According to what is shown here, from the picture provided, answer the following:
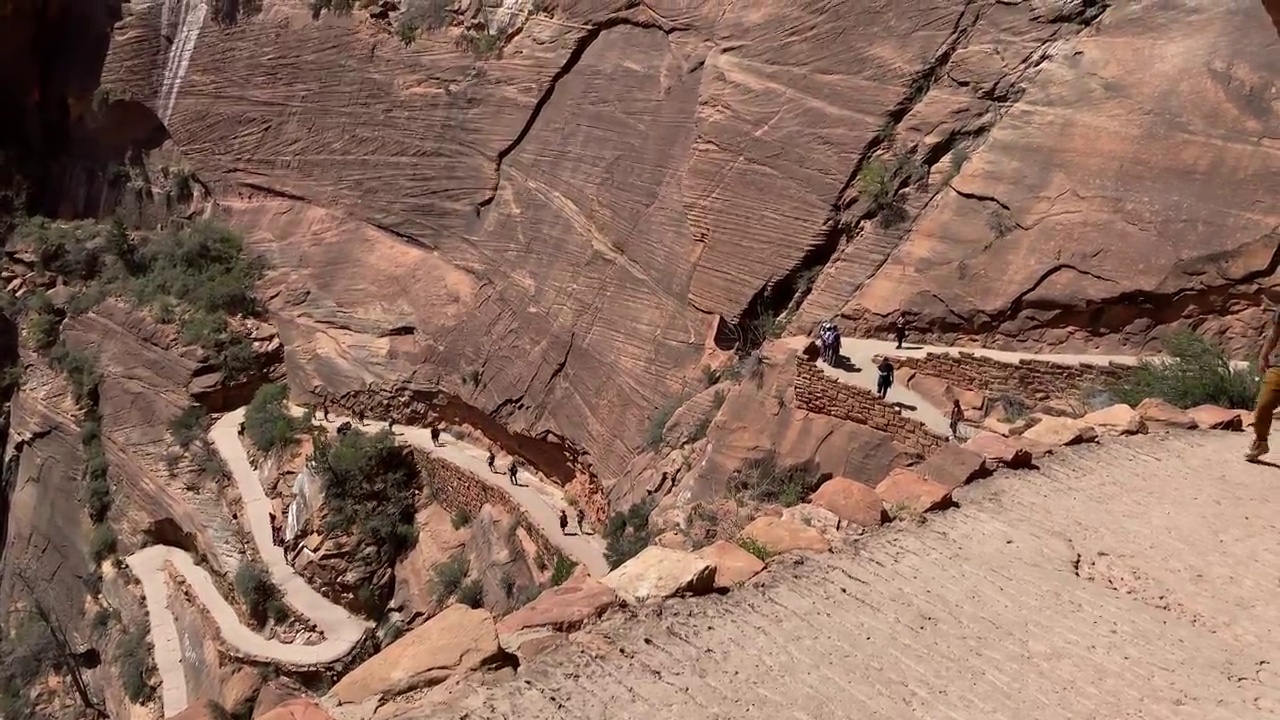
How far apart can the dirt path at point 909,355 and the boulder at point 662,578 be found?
615 cm

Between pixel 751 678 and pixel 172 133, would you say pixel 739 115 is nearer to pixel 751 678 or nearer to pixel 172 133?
pixel 751 678

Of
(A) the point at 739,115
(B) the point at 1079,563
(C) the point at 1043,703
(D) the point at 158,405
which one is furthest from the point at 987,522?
(D) the point at 158,405

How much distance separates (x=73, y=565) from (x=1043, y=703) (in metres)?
22.3

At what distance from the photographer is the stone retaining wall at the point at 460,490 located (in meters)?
15.4

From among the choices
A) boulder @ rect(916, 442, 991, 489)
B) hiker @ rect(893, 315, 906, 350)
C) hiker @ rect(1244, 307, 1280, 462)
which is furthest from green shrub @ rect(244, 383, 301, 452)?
hiker @ rect(1244, 307, 1280, 462)

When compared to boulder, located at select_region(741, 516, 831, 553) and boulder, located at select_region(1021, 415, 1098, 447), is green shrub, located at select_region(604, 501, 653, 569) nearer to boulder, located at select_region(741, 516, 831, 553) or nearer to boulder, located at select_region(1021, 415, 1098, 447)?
boulder, located at select_region(1021, 415, 1098, 447)

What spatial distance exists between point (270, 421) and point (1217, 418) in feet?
56.7

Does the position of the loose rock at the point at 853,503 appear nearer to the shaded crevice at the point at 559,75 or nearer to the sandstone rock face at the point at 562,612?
the sandstone rock face at the point at 562,612

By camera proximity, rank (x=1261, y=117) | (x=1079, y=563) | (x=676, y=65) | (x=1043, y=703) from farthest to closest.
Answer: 1. (x=676, y=65)
2. (x=1261, y=117)
3. (x=1079, y=563)
4. (x=1043, y=703)

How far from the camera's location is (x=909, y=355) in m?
12.5

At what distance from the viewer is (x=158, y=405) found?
19719 millimetres

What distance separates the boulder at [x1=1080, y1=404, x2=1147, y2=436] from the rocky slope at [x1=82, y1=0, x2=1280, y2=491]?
13.5 ft

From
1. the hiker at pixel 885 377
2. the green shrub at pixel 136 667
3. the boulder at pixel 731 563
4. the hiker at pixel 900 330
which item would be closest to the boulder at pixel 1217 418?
the hiker at pixel 885 377

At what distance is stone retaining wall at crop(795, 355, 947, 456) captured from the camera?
10281 mm
